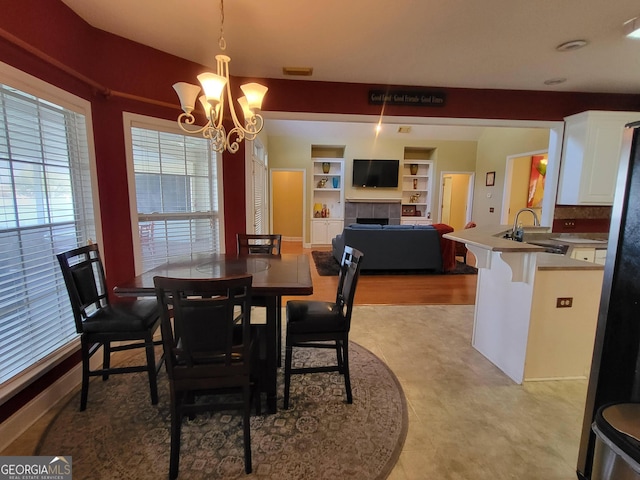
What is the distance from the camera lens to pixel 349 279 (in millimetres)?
1905

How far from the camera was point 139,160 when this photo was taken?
8.71ft

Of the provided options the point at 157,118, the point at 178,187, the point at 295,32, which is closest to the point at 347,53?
the point at 295,32

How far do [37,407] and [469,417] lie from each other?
2571mm

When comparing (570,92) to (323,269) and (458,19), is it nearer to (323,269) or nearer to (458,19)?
(458,19)

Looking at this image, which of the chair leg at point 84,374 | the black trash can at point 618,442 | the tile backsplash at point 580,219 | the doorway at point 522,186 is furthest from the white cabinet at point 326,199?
the black trash can at point 618,442

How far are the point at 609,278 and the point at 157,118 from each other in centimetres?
324

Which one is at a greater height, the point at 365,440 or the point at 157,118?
the point at 157,118

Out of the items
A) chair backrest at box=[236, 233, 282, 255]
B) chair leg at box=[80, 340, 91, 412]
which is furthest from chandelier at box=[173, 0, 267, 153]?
chair leg at box=[80, 340, 91, 412]

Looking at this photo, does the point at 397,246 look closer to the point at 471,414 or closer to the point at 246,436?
the point at 471,414

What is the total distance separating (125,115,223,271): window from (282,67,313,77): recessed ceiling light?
1.09 meters

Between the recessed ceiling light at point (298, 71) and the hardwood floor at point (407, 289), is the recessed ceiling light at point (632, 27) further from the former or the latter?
the hardwood floor at point (407, 289)

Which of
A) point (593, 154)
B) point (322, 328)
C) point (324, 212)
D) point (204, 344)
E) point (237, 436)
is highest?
point (593, 154)

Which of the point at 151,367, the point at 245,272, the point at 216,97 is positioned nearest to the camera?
the point at 216,97

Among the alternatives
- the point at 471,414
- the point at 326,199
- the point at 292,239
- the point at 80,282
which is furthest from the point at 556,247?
the point at 292,239
